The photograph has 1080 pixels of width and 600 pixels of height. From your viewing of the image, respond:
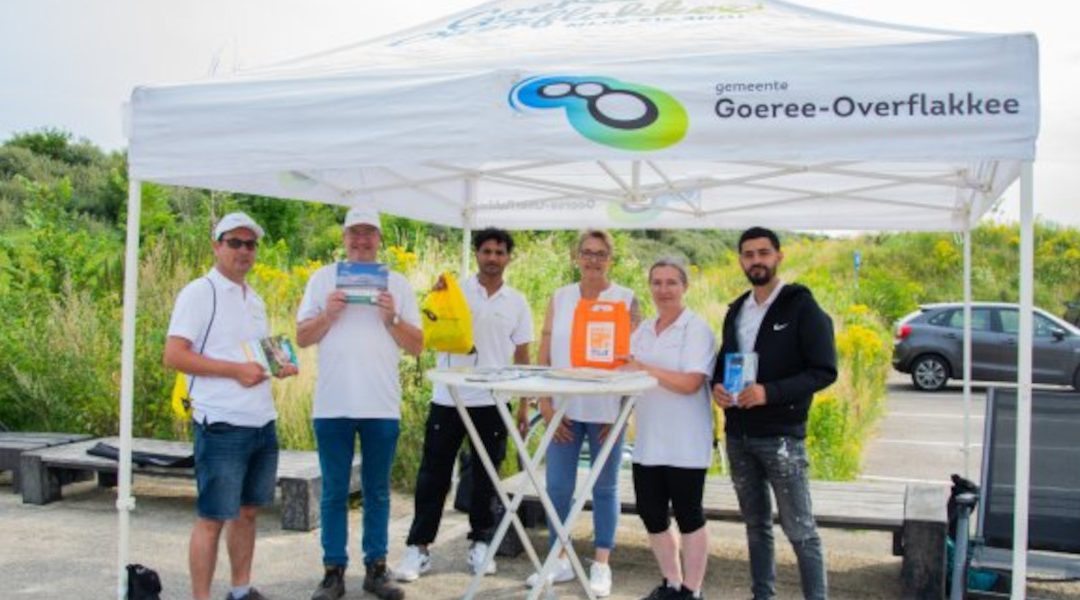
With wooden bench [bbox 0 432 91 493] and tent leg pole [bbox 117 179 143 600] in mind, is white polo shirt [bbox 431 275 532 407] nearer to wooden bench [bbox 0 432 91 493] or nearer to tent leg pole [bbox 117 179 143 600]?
tent leg pole [bbox 117 179 143 600]

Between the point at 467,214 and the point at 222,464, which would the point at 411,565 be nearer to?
the point at 222,464

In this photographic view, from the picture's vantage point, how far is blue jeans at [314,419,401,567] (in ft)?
14.9

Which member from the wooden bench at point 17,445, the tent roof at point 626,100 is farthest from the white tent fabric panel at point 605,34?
the wooden bench at point 17,445

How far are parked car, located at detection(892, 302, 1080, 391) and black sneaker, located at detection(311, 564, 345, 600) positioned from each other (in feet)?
43.5

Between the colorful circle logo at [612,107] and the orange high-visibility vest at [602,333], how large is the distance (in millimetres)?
890

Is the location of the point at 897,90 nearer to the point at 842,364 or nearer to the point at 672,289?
the point at 672,289

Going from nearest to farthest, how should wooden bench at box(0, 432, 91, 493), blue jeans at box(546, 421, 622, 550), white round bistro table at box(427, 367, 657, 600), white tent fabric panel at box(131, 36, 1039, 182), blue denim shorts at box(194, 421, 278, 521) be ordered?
1. white tent fabric panel at box(131, 36, 1039, 182)
2. white round bistro table at box(427, 367, 657, 600)
3. blue denim shorts at box(194, 421, 278, 521)
4. blue jeans at box(546, 421, 622, 550)
5. wooden bench at box(0, 432, 91, 493)

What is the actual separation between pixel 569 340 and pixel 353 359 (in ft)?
3.28

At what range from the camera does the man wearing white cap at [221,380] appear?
156 inches

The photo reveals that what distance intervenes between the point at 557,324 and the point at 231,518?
5.60ft

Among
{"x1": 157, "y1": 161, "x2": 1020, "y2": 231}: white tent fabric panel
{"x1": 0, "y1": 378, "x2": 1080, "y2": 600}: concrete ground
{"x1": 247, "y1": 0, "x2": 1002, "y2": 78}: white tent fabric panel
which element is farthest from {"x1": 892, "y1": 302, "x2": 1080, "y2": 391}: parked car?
{"x1": 247, "y1": 0, "x2": 1002, "y2": 78}: white tent fabric panel

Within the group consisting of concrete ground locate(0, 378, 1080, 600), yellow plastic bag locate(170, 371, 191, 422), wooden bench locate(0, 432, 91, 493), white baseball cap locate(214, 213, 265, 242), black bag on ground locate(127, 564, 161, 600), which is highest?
white baseball cap locate(214, 213, 265, 242)

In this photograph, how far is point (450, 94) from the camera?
3.75 m

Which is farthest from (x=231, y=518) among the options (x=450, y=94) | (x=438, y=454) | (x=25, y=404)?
(x=25, y=404)
